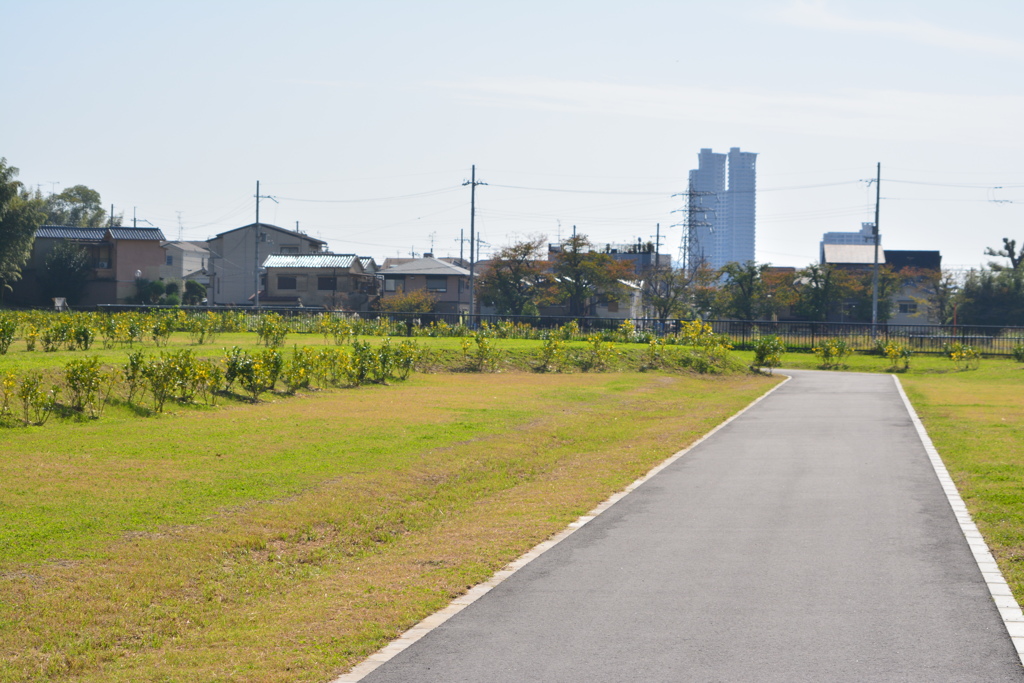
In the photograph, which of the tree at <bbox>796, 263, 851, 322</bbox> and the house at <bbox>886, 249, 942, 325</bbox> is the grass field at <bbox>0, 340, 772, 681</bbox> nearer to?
the tree at <bbox>796, 263, 851, 322</bbox>

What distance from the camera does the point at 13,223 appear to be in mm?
50969

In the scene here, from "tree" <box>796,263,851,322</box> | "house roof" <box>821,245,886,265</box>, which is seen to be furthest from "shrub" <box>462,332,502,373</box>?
"house roof" <box>821,245,886,265</box>

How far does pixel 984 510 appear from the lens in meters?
9.47

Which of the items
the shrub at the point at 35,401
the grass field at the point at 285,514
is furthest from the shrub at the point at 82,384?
the grass field at the point at 285,514

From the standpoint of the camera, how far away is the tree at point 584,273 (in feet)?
203

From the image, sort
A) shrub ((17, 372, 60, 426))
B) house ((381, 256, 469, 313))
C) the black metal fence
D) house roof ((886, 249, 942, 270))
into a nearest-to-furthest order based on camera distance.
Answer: shrub ((17, 372, 60, 426)) → the black metal fence → house ((381, 256, 469, 313)) → house roof ((886, 249, 942, 270))

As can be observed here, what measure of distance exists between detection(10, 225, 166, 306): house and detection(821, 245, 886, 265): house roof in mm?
58038

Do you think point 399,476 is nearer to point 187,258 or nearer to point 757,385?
point 757,385

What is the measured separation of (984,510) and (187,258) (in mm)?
83862

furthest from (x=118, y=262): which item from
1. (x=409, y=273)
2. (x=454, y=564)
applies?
(x=454, y=564)

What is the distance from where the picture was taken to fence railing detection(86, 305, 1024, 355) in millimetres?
43500

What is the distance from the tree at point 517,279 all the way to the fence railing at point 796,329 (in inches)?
555

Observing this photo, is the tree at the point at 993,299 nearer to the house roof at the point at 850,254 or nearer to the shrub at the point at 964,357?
the house roof at the point at 850,254

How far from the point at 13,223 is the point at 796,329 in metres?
43.4
